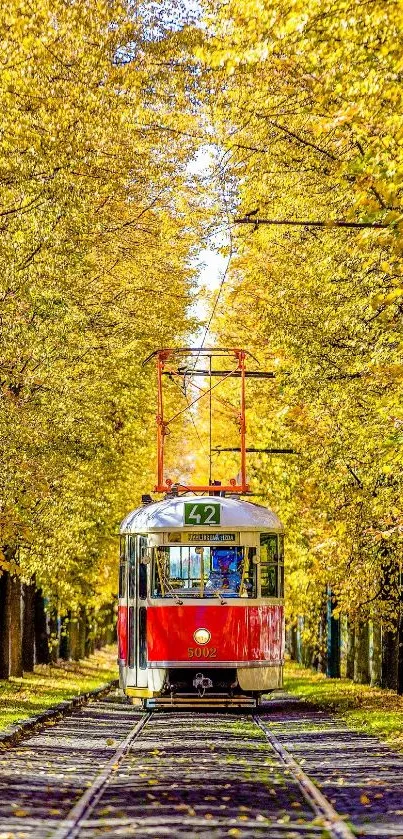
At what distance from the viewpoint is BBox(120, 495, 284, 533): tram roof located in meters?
24.1

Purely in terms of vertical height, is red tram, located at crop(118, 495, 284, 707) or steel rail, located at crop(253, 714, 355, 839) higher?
red tram, located at crop(118, 495, 284, 707)

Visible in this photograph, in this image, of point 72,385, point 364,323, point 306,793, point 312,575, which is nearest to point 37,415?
point 72,385

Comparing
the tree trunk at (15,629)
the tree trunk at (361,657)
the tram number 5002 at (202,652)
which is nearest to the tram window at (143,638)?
the tram number 5002 at (202,652)

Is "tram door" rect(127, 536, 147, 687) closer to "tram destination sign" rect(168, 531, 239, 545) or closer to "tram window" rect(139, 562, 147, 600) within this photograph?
"tram window" rect(139, 562, 147, 600)

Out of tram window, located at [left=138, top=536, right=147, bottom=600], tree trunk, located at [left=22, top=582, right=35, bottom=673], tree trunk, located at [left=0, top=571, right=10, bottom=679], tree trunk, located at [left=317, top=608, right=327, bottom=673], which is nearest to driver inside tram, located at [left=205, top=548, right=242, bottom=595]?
tram window, located at [left=138, top=536, right=147, bottom=600]

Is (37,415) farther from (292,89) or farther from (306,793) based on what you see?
(306,793)

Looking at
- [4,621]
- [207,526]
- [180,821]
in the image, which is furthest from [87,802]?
[4,621]

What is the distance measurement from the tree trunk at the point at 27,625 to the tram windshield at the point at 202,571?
14794 millimetres

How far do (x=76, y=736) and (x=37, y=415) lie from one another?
7.75 metres

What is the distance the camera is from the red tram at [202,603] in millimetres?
23406

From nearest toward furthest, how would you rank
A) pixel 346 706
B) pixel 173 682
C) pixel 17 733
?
pixel 17 733
pixel 173 682
pixel 346 706

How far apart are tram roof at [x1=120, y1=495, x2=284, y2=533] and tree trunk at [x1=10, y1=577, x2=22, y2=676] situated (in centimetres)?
987

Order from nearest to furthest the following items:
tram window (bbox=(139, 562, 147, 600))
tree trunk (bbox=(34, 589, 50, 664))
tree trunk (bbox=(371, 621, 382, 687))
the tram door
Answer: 1. the tram door
2. tram window (bbox=(139, 562, 147, 600))
3. tree trunk (bbox=(371, 621, 382, 687))
4. tree trunk (bbox=(34, 589, 50, 664))

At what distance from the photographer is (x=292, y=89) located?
17.6 m
